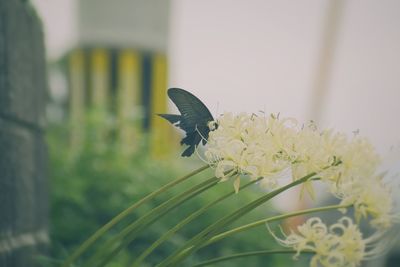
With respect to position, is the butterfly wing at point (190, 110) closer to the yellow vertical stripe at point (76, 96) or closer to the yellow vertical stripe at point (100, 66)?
the yellow vertical stripe at point (76, 96)

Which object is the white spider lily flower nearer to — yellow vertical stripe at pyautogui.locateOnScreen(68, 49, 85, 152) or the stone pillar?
the stone pillar

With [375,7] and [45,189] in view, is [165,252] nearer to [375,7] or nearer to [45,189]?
[45,189]

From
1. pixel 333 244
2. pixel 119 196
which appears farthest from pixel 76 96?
pixel 333 244

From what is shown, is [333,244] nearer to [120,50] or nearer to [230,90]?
[230,90]

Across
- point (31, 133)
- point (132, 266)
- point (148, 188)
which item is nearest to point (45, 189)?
point (31, 133)

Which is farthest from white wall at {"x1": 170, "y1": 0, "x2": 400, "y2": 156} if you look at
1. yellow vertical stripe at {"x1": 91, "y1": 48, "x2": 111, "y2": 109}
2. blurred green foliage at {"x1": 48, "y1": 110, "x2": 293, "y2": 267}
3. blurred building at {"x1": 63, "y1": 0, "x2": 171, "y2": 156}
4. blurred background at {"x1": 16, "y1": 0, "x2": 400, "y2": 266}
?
yellow vertical stripe at {"x1": 91, "y1": 48, "x2": 111, "y2": 109}
